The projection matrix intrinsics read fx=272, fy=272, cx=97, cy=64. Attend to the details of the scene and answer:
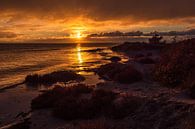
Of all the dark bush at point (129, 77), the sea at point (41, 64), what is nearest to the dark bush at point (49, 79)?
the sea at point (41, 64)

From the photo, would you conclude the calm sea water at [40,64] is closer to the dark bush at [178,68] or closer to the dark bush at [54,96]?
the dark bush at [54,96]

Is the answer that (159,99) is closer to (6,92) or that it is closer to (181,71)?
Result: (181,71)

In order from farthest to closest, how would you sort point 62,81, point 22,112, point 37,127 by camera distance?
point 62,81, point 22,112, point 37,127

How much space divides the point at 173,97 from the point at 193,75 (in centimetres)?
415

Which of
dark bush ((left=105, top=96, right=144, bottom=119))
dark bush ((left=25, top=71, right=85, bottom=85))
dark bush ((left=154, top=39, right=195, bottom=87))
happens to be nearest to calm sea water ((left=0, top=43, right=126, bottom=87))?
dark bush ((left=25, top=71, right=85, bottom=85))

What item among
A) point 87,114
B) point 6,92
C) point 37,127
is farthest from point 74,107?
point 6,92

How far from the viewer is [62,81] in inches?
1063

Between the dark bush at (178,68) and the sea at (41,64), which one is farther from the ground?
the dark bush at (178,68)

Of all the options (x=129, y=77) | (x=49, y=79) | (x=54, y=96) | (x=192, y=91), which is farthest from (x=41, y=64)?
(x=192, y=91)

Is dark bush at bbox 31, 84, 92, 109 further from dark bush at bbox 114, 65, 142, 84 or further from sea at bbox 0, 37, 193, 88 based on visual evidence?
sea at bbox 0, 37, 193, 88

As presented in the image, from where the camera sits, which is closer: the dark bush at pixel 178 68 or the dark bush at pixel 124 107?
the dark bush at pixel 124 107

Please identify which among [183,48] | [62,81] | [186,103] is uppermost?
[183,48]

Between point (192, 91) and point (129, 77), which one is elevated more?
point (192, 91)

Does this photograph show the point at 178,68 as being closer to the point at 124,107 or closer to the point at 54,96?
the point at 124,107
